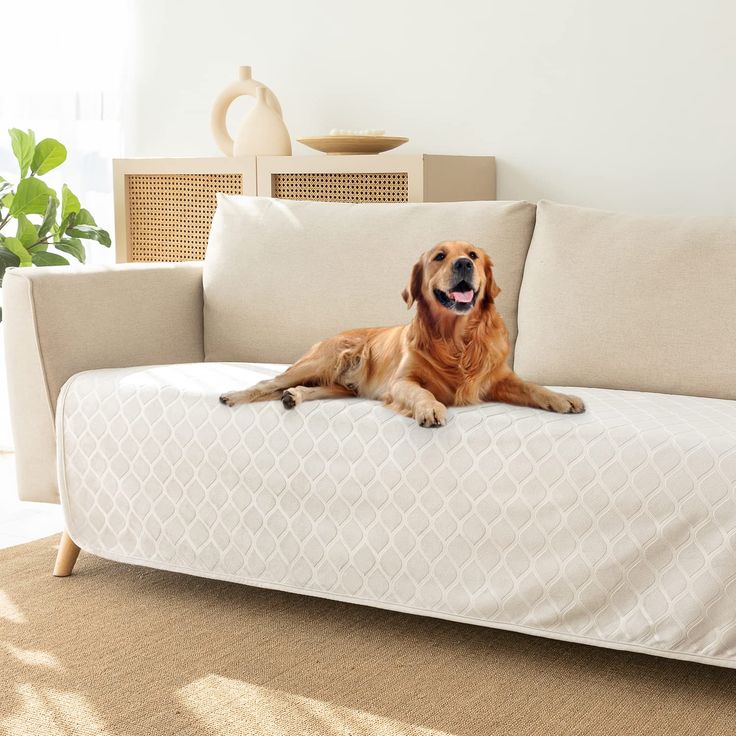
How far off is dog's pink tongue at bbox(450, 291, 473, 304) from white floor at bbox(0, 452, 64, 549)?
1424 mm

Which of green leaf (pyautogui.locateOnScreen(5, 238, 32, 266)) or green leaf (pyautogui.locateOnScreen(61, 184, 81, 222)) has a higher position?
green leaf (pyautogui.locateOnScreen(61, 184, 81, 222))

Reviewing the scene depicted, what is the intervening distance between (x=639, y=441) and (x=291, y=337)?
1.06m

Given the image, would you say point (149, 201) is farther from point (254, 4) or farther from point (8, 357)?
point (8, 357)

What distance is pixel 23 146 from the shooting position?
343 cm

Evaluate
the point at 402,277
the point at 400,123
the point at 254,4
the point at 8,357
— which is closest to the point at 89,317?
the point at 8,357

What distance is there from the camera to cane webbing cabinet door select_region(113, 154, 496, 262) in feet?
10.1

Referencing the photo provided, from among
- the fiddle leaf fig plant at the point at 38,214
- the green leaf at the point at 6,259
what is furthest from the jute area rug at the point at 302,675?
the fiddle leaf fig plant at the point at 38,214

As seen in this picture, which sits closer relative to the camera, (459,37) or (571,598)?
(571,598)

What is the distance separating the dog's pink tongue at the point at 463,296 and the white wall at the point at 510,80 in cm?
132

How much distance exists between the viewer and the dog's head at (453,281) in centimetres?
200

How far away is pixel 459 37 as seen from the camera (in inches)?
133

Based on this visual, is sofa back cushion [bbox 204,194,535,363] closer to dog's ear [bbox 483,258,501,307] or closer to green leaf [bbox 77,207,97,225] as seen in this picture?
dog's ear [bbox 483,258,501,307]

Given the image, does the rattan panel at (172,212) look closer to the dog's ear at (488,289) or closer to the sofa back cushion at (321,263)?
the sofa back cushion at (321,263)

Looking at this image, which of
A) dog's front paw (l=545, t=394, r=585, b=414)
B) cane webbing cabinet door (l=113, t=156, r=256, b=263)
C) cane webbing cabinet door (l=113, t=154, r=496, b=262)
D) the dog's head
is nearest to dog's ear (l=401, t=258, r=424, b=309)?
the dog's head
